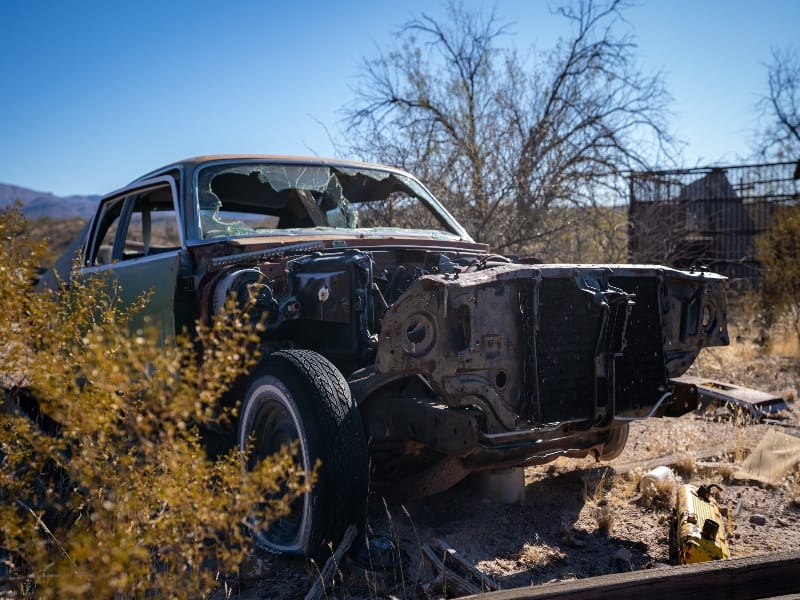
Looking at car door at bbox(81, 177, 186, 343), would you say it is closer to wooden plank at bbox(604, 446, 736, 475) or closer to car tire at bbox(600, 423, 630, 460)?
car tire at bbox(600, 423, 630, 460)

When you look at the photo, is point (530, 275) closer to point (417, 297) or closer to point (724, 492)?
point (417, 297)

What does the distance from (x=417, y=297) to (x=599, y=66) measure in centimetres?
887

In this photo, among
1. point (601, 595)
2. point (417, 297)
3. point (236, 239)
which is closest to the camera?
point (601, 595)

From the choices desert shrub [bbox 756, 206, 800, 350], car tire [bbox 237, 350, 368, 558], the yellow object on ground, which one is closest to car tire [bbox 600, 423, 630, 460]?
the yellow object on ground

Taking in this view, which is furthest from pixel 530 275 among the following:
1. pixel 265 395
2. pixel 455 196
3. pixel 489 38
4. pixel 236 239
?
pixel 489 38

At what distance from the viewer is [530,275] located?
122 inches

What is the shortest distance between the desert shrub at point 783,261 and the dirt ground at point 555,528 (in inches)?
244

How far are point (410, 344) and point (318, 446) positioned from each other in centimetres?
56

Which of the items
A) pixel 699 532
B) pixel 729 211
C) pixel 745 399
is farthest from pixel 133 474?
pixel 729 211

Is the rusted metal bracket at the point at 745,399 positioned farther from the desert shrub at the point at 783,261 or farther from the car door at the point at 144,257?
the desert shrub at the point at 783,261

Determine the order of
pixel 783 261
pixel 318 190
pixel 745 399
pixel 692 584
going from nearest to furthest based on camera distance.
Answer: pixel 692 584 < pixel 318 190 < pixel 745 399 < pixel 783 261

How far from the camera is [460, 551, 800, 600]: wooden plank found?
2162mm

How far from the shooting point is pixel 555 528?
369 centimetres

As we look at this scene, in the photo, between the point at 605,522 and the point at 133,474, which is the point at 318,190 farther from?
the point at 133,474
